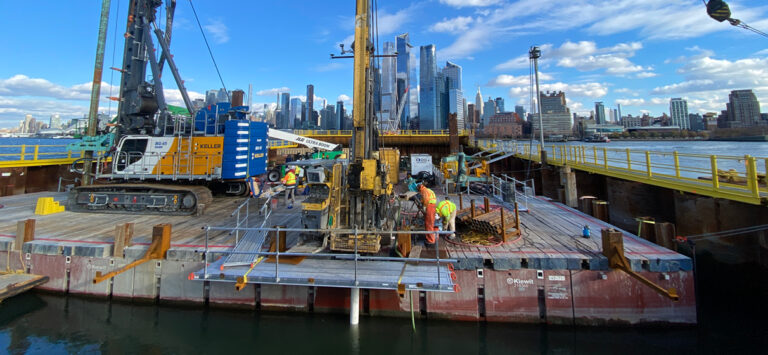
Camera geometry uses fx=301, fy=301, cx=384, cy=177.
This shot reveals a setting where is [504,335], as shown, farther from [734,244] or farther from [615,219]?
[615,219]

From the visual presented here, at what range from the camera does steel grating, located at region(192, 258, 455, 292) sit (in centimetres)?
582

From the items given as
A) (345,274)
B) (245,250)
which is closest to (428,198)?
(345,274)

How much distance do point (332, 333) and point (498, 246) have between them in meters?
4.63

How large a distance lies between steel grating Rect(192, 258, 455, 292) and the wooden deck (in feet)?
4.27

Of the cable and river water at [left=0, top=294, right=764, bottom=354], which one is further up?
the cable

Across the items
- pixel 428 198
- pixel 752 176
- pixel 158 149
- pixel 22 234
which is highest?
pixel 158 149

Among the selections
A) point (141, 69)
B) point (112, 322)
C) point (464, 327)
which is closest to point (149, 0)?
point (141, 69)

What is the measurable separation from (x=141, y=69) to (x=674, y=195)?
22.1 metres

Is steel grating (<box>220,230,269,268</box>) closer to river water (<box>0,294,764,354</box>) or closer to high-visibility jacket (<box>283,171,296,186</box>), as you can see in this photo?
river water (<box>0,294,764,354</box>)

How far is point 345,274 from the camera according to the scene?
246 inches

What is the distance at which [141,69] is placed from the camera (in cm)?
1413

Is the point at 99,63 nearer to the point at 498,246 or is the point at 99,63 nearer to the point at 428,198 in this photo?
the point at 428,198

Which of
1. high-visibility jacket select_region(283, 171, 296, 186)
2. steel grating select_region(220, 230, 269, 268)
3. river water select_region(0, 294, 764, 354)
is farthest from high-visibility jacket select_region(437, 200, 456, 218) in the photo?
high-visibility jacket select_region(283, 171, 296, 186)

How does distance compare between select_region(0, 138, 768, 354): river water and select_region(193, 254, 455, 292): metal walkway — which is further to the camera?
select_region(0, 138, 768, 354): river water
